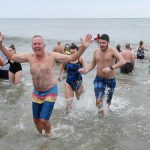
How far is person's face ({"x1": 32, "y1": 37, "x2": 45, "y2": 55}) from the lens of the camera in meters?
5.68

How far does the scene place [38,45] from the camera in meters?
5.73

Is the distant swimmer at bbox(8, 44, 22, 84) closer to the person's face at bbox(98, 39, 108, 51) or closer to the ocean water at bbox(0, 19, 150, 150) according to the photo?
the ocean water at bbox(0, 19, 150, 150)

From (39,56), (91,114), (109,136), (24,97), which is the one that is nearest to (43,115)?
(39,56)

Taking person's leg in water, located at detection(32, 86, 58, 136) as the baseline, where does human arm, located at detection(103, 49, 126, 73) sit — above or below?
above

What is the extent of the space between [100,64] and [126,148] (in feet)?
6.54

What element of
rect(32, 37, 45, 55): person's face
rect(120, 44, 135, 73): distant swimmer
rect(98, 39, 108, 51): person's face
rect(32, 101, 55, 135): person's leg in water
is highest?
rect(32, 37, 45, 55): person's face

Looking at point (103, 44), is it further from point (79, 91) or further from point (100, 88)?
point (79, 91)

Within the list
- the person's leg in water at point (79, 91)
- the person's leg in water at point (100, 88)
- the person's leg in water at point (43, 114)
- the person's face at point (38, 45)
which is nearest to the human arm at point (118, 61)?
the person's leg in water at point (100, 88)

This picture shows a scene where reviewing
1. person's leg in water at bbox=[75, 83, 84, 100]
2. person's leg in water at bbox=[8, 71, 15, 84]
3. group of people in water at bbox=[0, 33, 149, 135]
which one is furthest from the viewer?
person's leg in water at bbox=[8, 71, 15, 84]

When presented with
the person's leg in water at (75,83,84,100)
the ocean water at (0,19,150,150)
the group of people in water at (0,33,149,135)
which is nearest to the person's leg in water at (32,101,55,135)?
the group of people in water at (0,33,149,135)

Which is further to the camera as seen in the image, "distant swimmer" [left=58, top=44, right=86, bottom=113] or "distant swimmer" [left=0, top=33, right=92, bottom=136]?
"distant swimmer" [left=58, top=44, right=86, bottom=113]

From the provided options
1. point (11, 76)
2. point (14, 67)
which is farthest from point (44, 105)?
point (11, 76)

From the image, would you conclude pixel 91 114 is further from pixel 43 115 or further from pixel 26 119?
pixel 43 115

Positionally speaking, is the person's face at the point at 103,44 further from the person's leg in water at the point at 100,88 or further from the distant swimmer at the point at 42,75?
the distant swimmer at the point at 42,75
